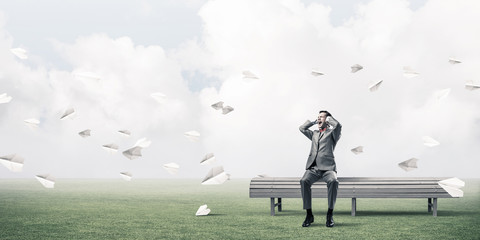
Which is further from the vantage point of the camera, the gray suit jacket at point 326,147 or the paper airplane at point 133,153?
the paper airplane at point 133,153

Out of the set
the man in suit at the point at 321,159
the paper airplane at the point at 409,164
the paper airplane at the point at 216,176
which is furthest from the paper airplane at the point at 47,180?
the paper airplane at the point at 409,164

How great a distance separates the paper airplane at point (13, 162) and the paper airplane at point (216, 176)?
3114 mm

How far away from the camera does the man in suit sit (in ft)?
26.0

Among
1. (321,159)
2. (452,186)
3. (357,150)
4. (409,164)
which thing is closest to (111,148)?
(321,159)

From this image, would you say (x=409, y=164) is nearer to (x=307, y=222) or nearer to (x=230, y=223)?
(x=307, y=222)

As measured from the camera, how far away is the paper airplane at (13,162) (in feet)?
28.1

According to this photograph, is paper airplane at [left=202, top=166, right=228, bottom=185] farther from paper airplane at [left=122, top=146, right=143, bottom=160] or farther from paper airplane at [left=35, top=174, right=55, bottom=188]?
paper airplane at [left=35, top=174, right=55, bottom=188]

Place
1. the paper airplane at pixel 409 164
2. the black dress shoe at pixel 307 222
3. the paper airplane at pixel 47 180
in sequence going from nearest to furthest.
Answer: the black dress shoe at pixel 307 222 < the paper airplane at pixel 47 180 < the paper airplane at pixel 409 164

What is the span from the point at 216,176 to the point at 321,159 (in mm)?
1831

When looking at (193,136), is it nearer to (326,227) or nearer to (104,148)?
(104,148)

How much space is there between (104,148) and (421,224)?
229 inches

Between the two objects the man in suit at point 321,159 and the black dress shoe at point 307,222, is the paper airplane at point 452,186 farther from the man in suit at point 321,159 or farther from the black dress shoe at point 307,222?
the black dress shoe at point 307,222

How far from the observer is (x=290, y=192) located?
370 inches

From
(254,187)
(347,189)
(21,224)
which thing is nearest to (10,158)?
(21,224)
